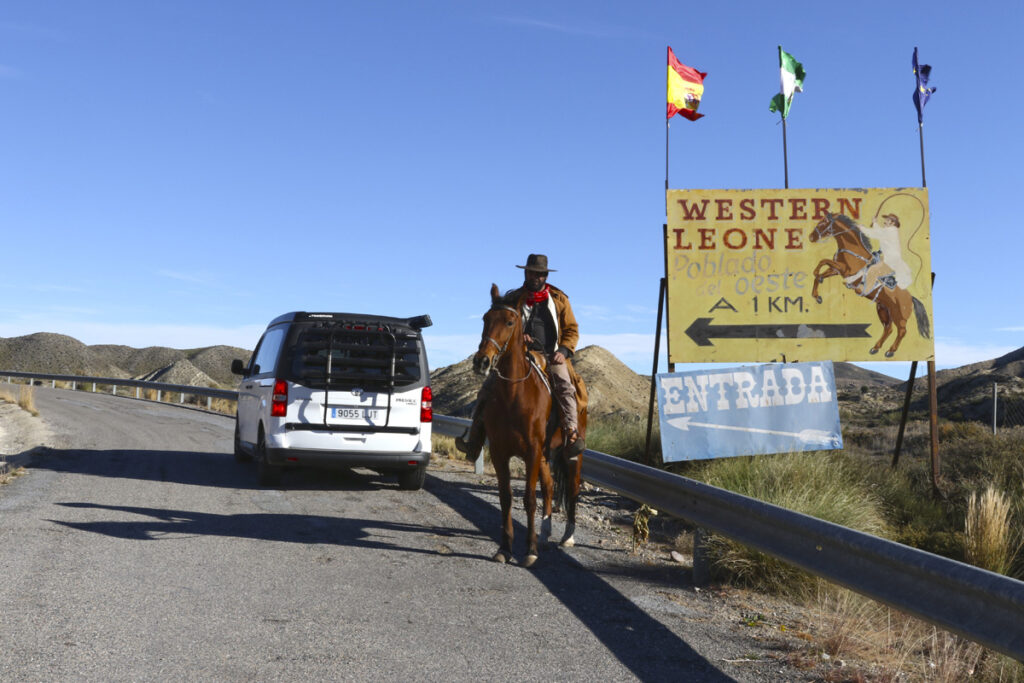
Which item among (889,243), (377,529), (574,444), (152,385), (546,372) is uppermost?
(889,243)

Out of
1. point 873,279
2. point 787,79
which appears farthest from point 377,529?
point 787,79

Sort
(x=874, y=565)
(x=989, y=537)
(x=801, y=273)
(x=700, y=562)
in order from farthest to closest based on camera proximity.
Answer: (x=801, y=273) < (x=989, y=537) < (x=700, y=562) < (x=874, y=565)

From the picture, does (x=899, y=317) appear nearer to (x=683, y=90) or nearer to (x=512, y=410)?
(x=683, y=90)

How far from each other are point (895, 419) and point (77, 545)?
33084 millimetres

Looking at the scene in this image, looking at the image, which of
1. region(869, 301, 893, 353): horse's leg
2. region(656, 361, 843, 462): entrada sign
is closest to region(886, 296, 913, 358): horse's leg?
region(869, 301, 893, 353): horse's leg

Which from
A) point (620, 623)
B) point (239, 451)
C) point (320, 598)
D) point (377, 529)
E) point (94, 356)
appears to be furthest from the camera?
point (94, 356)

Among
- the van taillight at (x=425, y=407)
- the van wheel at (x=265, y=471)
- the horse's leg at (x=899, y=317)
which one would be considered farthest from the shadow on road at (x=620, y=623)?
the horse's leg at (x=899, y=317)

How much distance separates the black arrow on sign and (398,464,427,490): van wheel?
519 centimetres

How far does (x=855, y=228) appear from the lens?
14406mm

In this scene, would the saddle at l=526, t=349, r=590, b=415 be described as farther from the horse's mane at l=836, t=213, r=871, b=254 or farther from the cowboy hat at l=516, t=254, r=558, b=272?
the horse's mane at l=836, t=213, r=871, b=254

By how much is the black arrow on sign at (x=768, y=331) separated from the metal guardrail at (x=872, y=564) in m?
6.62

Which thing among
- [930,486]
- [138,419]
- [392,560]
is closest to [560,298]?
[392,560]

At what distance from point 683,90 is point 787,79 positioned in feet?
8.68

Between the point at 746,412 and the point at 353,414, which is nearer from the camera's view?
the point at 353,414
